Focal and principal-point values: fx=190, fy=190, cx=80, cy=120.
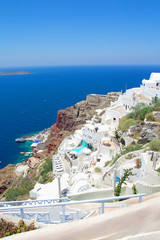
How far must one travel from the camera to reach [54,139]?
41875 millimetres

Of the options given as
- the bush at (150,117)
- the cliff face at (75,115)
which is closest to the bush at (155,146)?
the bush at (150,117)

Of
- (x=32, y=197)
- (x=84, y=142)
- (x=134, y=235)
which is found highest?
(x=134, y=235)

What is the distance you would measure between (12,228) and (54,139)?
3822 cm

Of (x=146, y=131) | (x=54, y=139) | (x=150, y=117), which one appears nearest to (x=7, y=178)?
(x=54, y=139)

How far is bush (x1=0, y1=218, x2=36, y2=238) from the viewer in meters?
3.87

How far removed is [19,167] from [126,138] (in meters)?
23.4

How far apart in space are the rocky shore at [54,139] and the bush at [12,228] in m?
25.1

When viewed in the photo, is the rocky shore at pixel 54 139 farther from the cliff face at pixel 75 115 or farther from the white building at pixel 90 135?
the white building at pixel 90 135

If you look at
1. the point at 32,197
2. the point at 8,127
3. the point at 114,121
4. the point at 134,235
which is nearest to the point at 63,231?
the point at 134,235

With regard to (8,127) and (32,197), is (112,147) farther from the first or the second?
(8,127)

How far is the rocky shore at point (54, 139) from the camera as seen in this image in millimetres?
30648

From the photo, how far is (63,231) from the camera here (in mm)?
2770

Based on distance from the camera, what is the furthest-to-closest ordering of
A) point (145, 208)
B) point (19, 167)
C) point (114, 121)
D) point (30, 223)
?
point (19, 167)
point (114, 121)
point (30, 223)
point (145, 208)

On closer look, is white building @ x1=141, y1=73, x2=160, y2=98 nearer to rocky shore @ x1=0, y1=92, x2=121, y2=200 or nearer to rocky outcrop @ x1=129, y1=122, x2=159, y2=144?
rocky outcrop @ x1=129, y1=122, x2=159, y2=144
